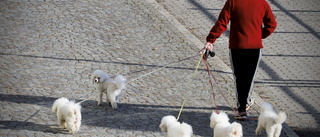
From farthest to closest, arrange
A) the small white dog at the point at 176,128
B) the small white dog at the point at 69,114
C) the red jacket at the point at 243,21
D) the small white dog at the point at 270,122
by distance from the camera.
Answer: the red jacket at the point at 243,21 < the small white dog at the point at 69,114 < the small white dog at the point at 270,122 < the small white dog at the point at 176,128

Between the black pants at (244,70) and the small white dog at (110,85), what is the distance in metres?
1.82

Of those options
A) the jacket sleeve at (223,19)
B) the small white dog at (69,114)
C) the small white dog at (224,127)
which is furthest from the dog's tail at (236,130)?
the small white dog at (69,114)

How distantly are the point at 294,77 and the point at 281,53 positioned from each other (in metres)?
1.34

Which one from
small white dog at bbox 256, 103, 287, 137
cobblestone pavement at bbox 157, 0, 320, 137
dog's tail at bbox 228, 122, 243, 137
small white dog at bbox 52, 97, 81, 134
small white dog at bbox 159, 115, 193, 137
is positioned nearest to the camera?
small white dog at bbox 159, 115, 193, 137

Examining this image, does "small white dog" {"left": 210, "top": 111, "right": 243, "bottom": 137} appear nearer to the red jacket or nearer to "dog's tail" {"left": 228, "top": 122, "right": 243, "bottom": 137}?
"dog's tail" {"left": 228, "top": 122, "right": 243, "bottom": 137}

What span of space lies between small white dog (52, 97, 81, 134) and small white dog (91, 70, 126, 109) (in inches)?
36.3

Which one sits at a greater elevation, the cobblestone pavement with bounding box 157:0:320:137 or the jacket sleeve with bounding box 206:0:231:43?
the jacket sleeve with bounding box 206:0:231:43

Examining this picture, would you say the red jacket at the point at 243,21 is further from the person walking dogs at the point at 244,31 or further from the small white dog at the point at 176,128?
the small white dog at the point at 176,128

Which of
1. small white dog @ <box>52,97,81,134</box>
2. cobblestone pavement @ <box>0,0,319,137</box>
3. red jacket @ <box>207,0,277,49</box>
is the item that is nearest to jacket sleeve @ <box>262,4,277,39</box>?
red jacket @ <box>207,0,277,49</box>

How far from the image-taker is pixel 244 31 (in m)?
8.97

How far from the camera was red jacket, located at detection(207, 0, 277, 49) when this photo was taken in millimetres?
8891

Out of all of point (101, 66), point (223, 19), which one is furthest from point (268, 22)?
point (101, 66)

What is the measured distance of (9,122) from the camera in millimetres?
8891

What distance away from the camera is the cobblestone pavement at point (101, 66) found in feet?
30.1
